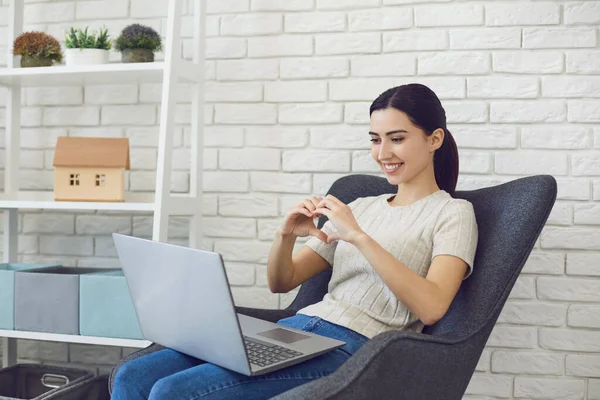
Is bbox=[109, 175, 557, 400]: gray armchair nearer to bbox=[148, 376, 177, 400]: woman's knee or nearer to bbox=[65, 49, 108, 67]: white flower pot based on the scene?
bbox=[148, 376, 177, 400]: woman's knee

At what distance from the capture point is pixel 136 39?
6.79ft

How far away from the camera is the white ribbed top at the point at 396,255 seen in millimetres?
1571

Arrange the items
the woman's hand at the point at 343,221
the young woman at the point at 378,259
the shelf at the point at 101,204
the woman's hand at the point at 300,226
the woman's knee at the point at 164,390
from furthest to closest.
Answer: the shelf at the point at 101,204
the woman's hand at the point at 300,226
the woman's hand at the point at 343,221
the young woman at the point at 378,259
the woman's knee at the point at 164,390

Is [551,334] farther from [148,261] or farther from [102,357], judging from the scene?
[102,357]

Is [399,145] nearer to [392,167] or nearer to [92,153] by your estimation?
[392,167]

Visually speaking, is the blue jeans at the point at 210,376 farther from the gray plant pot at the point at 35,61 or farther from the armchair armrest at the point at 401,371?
the gray plant pot at the point at 35,61

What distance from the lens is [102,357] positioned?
2434 millimetres

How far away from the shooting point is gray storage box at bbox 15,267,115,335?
2018 mm

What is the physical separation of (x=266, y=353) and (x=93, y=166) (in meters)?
0.96

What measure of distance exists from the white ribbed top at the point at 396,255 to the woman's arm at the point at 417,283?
0.07 meters

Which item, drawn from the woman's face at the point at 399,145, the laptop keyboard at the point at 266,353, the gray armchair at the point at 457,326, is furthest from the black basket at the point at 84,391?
the woman's face at the point at 399,145

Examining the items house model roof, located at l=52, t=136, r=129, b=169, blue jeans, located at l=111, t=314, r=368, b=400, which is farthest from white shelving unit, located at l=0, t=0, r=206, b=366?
blue jeans, located at l=111, t=314, r=368, b=400

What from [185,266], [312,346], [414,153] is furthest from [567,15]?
[185,266]

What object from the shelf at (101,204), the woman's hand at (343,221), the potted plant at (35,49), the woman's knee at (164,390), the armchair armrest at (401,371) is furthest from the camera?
the potted plant at (35,49)
